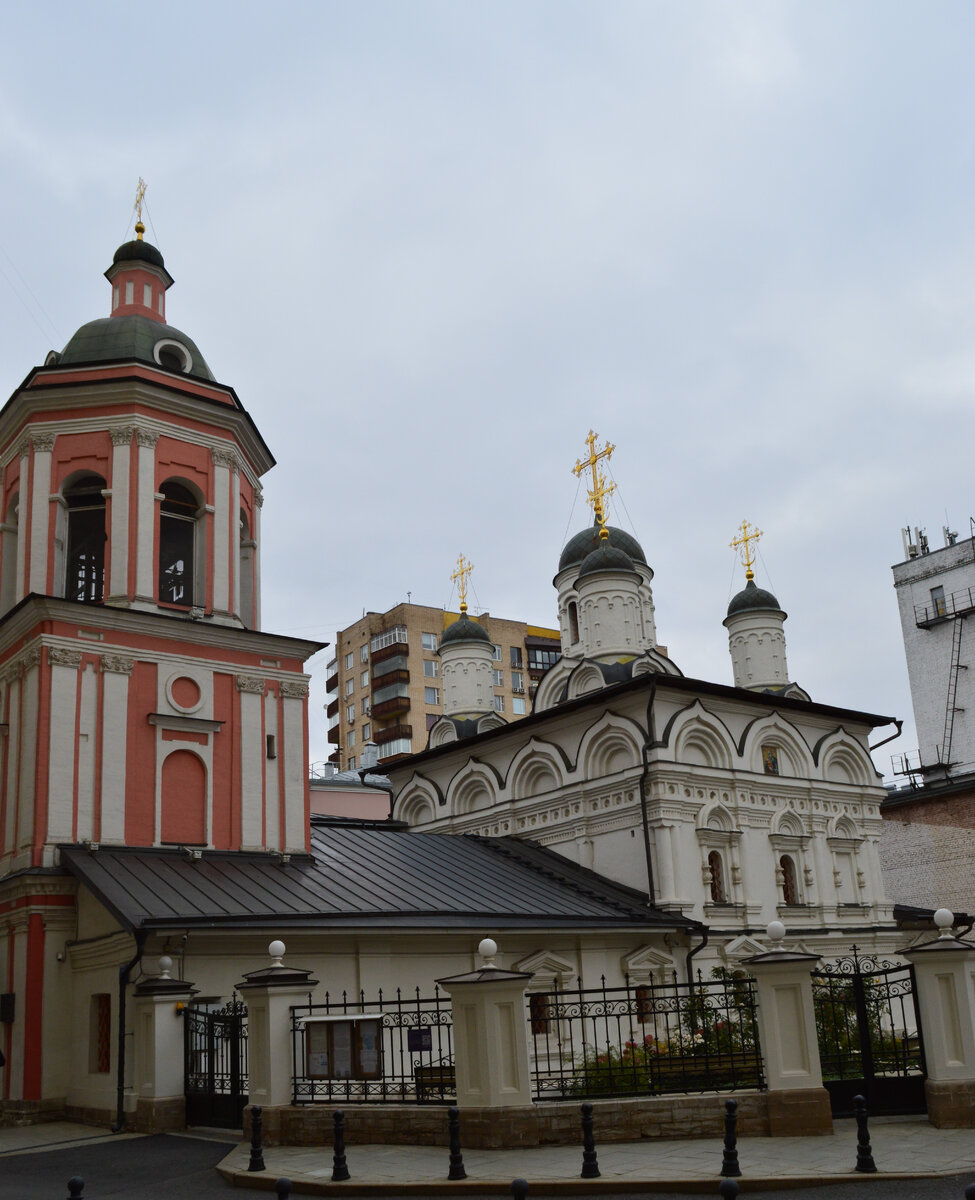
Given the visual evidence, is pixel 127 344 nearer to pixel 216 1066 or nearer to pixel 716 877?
pixel 216 1066

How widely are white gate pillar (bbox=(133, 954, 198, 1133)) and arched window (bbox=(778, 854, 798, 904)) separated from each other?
14159 millimetres

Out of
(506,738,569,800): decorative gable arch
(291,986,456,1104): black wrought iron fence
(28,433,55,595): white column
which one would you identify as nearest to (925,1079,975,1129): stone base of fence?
(291,986,456,1104): black wrought iron fence

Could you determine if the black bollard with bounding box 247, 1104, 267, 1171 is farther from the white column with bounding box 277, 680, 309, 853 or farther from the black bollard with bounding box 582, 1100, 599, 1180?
the white column with bounding box 277, 680, 309, 853

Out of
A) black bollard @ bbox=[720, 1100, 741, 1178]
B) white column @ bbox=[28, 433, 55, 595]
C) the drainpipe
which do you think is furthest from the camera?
the drainpipe

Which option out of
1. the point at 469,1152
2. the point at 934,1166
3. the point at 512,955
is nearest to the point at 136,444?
the point at 512,955

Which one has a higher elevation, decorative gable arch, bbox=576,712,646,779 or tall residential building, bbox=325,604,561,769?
tall residential building, bbox=325,604,561,769

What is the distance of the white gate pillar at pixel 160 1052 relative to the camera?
13578 millimetres

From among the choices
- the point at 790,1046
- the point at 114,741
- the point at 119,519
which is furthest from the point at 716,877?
the point at 119,519

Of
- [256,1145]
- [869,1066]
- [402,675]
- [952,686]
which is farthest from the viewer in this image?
[402,675]

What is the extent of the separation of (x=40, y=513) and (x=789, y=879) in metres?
16.4

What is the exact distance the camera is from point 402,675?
59.8 meters

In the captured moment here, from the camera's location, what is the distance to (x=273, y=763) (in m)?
20.0

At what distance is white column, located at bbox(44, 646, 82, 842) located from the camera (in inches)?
675

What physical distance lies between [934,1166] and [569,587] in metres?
22.2
